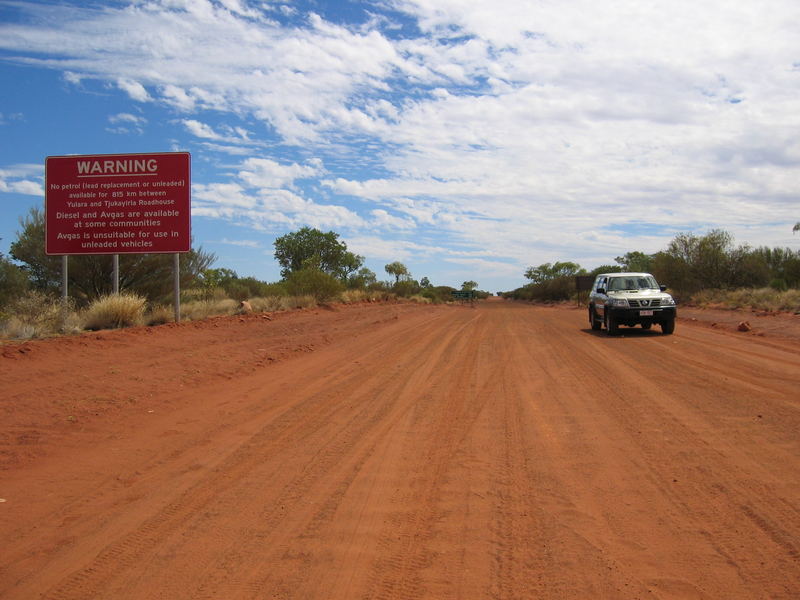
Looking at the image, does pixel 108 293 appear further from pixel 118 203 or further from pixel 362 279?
pixel 362 279

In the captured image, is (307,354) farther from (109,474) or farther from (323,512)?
(323,512)

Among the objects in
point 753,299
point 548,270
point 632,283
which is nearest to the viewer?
point 632,283

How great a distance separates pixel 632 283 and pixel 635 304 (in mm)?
1773

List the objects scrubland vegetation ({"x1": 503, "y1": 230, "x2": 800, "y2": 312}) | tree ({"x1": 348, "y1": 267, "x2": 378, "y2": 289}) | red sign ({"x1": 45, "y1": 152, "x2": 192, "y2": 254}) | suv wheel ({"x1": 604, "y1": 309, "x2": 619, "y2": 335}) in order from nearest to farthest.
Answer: suv wheel ({"x1": 604, "y1": 309, "x2": 619, "y2": 335}), red sign ({"x1": 45, "y1": 152, "x2": 192, "y2": 254}), scrubland vegetation ({"x1": 503, "y1": 230, "x2": 800, "y2": 312}), tree ({"x1": 348, "y1": 267, "x2": 378, "y2": 289})

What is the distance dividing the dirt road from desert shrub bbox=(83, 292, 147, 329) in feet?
22.7

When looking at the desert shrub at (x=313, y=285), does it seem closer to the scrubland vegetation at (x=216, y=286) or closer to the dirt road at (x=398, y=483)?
the scrubland vegetation at (x=216, y=286)

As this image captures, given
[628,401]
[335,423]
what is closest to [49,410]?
[335,423]

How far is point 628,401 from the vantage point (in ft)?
→ 29.1

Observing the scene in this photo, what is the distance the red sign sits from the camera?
20.0 meters

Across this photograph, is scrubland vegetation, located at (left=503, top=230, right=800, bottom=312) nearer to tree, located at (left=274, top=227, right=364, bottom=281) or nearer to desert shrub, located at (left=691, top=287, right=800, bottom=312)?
desert shrub, located at (left=691, top=287, right=800, bottom=312)

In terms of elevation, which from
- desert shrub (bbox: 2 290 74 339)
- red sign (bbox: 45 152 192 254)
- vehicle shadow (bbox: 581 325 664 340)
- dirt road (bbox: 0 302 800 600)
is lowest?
dirt road (bbox: 0 302 800 600)

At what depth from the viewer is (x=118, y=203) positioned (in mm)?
20234

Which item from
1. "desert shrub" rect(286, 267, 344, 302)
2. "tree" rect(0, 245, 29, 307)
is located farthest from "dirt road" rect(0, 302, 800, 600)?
"desert shrub" rect(286, 267, 344, 302)

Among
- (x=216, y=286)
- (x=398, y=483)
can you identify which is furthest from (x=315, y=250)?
(x=398, y=483)
